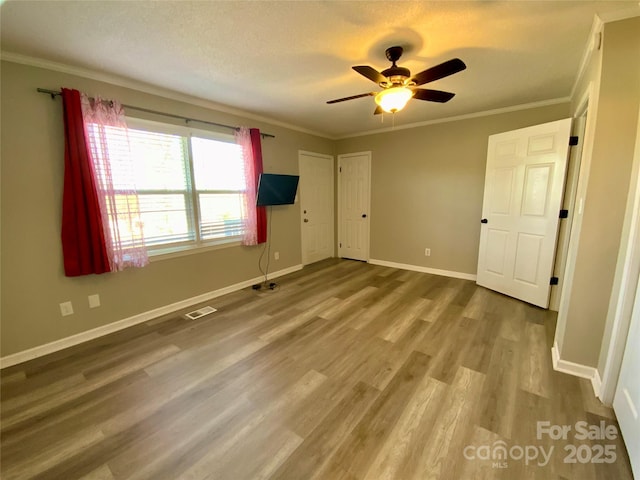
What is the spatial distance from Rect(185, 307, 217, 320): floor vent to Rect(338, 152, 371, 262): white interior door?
2.99m

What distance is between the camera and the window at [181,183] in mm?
2703

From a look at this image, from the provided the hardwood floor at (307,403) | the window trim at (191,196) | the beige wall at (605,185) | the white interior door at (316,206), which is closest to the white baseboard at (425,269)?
the white interior door at (316,206)

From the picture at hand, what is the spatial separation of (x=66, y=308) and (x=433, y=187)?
4.73m

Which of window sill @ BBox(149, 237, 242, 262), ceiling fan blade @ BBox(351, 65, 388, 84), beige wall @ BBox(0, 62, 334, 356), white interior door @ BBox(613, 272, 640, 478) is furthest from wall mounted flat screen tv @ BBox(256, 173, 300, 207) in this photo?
white interior door @ BBox(613, 272, 640, 478)

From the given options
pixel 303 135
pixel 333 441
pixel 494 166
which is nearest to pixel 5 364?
pixel 333 441

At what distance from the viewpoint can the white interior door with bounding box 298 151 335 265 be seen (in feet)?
15.4

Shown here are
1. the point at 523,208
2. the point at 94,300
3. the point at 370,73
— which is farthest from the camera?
the point at 523,208

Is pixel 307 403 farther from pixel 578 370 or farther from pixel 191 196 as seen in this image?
pixel 191 196

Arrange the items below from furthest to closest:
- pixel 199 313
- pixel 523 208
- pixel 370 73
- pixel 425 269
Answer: pixel 425 269
pixel 523 208
pixel 199 313
pixel 370 73

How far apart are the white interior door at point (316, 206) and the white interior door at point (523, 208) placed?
268 cm

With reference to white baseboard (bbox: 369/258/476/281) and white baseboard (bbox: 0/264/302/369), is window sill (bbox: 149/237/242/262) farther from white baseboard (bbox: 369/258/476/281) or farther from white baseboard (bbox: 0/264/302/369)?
white baseboard (bbox: 369/258/476/281)

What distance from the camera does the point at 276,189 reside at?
151 inches

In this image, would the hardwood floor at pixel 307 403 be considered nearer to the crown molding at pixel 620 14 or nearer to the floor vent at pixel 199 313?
the floor vent at pixel 199 313

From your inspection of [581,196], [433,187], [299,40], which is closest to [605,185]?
[581,196]
